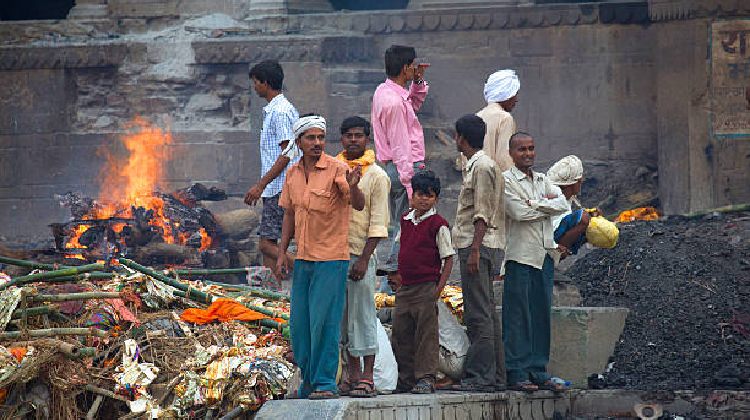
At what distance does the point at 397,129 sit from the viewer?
11086 mm

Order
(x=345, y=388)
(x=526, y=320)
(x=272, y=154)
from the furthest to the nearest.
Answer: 1. (x=272, y=154)
2. (x=526, y=320)
3. (x=345, y=388)

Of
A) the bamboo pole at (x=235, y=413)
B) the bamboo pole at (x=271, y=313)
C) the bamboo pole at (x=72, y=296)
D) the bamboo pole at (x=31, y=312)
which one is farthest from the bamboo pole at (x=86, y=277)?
the bamboo pole at (x=235, y=413)

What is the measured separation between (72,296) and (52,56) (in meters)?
9.12

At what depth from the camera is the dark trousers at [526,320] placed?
1017 centimetres

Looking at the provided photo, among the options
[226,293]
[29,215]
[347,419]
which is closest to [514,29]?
[29,215]

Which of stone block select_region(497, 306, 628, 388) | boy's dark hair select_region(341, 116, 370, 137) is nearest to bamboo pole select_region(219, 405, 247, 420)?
boy's dark hair select_region(341, 116, 370, 137)

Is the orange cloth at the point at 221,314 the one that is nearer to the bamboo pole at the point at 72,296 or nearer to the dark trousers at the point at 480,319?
the bamboo pole at the point at 72,296

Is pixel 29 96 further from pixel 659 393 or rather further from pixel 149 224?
pixel 659 393

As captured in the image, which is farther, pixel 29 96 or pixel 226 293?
pixel 29 96

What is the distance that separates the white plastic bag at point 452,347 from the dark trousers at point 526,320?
0.30 meters

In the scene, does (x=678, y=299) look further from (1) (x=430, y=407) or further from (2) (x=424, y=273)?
(1) (x=430, y=407)

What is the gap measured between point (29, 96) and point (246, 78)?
2677 millimetres

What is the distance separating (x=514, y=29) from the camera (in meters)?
17.9

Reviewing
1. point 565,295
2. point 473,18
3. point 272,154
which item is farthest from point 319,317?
point 473,18
